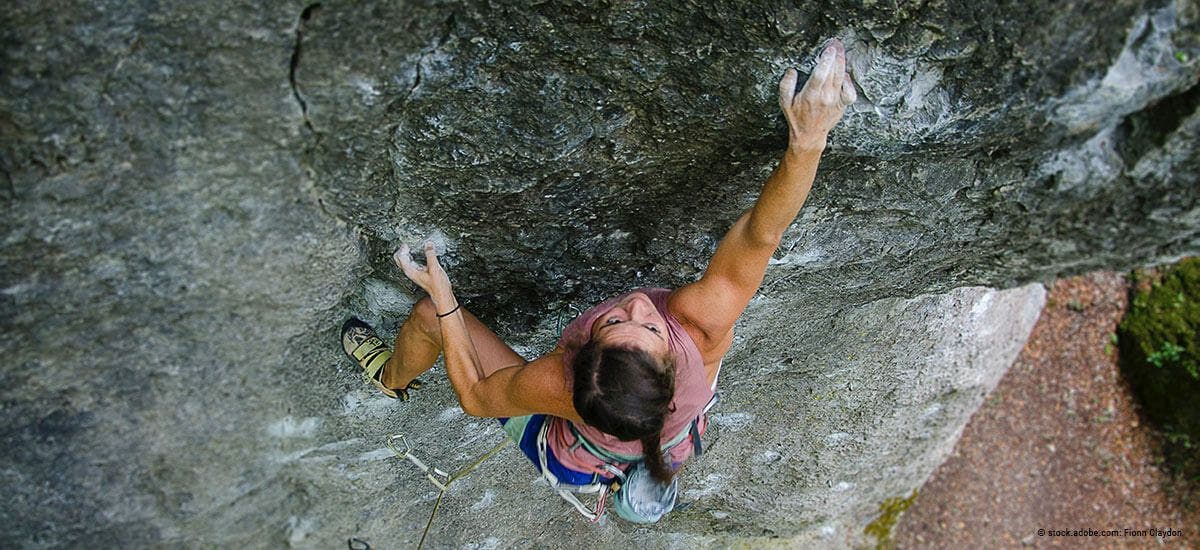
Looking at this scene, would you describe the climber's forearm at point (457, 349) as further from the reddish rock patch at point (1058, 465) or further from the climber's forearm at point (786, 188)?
the reddish rock patch at point (1058, 465)

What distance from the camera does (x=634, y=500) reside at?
326 cm

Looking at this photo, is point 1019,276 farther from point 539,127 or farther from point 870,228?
point 539,127

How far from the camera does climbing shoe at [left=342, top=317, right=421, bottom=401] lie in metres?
3.47

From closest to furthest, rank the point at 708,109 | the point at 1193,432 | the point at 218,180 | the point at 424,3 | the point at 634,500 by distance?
the point at 424,3, the point at 218,180, the point at 708,109, the point at 634,500, the point at 1193,432

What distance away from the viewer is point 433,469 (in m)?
4.27

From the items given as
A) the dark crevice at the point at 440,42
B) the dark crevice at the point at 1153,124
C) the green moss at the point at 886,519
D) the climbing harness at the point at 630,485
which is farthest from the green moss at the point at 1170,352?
the dark crevice at the point at 440,42

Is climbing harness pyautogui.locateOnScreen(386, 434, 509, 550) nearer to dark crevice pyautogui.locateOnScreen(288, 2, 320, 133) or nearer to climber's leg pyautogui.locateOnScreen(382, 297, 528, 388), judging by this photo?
climber's leg pyautogui.locateOnScreen(382, 297, 528, 388)

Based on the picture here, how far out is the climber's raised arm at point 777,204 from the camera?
8.38ft

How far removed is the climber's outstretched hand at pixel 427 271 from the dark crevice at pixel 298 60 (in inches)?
24.5

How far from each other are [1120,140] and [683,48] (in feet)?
4.22

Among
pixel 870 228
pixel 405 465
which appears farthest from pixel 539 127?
pixel 405 465

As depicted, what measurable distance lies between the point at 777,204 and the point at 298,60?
1.37 m

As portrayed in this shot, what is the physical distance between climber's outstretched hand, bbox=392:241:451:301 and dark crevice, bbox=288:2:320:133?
62 centimetres

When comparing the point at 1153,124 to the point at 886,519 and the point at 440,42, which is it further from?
the point at 886,519
